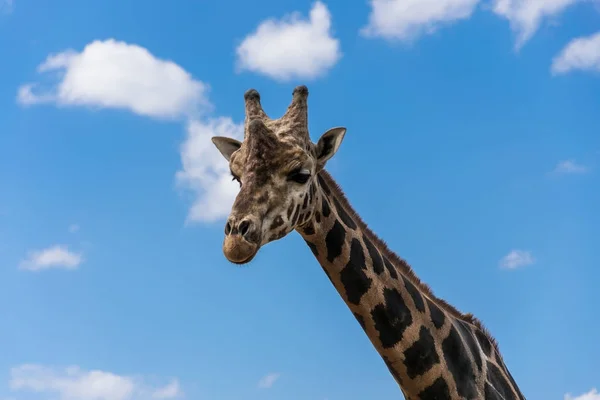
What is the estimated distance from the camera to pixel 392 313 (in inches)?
351

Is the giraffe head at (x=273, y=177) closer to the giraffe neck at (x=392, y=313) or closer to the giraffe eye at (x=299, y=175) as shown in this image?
the giraffe eye at (x=299, y=175)

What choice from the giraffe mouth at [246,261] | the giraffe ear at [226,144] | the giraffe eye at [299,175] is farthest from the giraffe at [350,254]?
the giraffe ear at [226,144]

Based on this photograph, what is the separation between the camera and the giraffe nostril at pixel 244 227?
765cm

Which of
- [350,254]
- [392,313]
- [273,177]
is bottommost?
[392,313]

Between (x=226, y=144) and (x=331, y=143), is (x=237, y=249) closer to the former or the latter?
(x=331, y=143)

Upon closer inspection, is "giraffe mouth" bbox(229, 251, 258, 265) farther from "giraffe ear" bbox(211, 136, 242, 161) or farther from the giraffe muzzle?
"giraffe ear" bbox(211, 136, 242, 161)

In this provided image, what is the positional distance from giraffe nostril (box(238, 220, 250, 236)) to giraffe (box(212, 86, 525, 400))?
0.30 ft

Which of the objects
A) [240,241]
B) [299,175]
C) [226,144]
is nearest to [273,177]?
[299,175]

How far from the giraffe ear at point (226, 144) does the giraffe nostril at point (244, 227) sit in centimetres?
237

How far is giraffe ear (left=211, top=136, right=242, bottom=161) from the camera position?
9930mm

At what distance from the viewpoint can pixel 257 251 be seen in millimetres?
7852

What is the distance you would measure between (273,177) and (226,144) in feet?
6.08

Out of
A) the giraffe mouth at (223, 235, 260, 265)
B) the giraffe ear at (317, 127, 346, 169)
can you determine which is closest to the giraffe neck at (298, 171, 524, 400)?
the giraffe ear at (317, 127, 346, 169)

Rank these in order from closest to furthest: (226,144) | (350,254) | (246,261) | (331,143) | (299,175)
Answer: (246,261) → (299,175) → (350,254) → (331,143) → (226,144)
